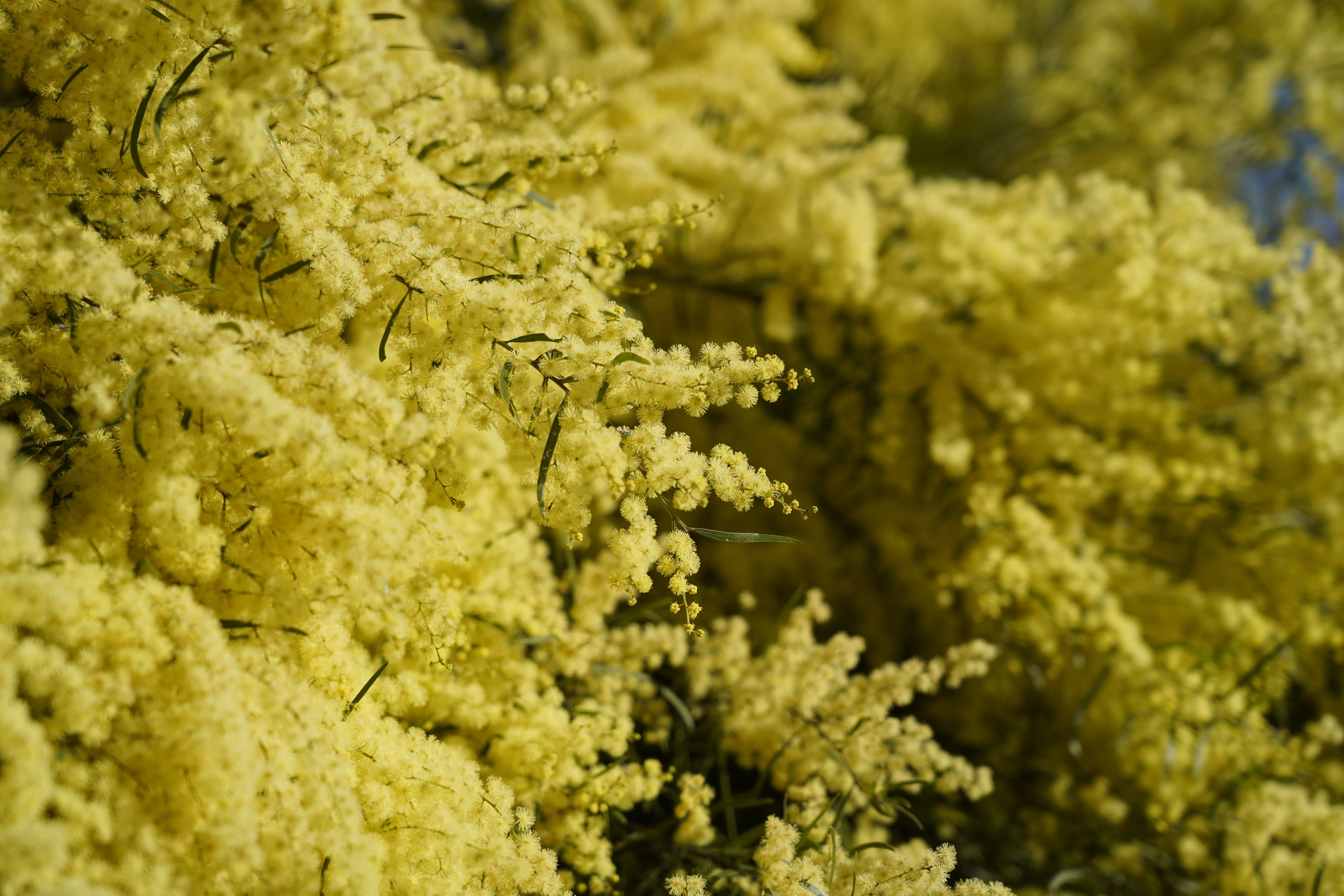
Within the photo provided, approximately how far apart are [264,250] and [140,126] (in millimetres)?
194

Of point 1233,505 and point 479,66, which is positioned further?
point 479,66

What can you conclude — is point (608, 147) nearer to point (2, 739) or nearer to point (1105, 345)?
point (2, 739)

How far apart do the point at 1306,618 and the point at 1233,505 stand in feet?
1.12

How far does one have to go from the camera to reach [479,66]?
8.58 feet

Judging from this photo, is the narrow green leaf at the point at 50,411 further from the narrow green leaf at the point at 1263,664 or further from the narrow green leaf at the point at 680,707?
the narrow green leaf at the point at 1263,664

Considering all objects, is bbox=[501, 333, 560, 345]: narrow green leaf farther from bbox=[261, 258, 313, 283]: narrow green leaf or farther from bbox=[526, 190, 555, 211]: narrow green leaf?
bbox=[526, 190, 555, 211]: narrow green leaf

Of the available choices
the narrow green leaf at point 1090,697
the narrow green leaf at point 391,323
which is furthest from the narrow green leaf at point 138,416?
the narrow green leaf at point 1090,697

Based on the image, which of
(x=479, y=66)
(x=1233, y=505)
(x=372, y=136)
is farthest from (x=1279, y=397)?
(x=479, y=66)

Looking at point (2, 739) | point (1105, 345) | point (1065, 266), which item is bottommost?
point (2, 739)

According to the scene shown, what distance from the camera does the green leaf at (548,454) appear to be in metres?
0.95

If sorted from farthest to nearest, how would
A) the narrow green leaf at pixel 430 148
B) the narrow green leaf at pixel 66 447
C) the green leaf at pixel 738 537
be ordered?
the narrow green leaf at pixel 430 148
the green leaf at pixel 738 537
the narrow green leaf at pixel 66 447

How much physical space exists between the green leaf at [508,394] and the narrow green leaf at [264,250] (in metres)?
0.38

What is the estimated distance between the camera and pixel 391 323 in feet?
3.27

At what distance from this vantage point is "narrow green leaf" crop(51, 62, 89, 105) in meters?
0.99
